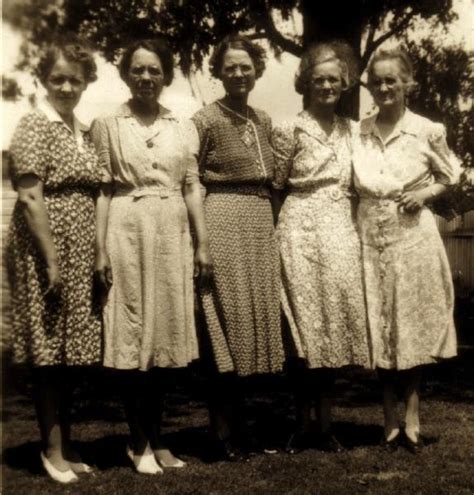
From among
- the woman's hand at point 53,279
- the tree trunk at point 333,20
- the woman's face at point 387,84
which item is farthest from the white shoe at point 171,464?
the tree trunk at point 333,20

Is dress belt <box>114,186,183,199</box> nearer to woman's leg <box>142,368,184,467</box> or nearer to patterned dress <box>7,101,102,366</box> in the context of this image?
patterned dress <box>7,101,102,366</box>

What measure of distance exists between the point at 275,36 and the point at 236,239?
5038mm

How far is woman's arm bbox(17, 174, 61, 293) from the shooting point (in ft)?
13.9

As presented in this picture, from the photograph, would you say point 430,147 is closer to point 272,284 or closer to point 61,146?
point 272,284

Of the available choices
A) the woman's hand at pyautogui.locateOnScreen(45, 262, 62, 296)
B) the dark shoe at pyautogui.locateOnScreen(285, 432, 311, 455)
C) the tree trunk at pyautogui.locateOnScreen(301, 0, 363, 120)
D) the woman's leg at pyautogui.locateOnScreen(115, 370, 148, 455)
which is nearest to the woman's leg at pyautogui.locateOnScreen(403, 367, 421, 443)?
the dark shoe at pyautogui.locateOnScreen(285, 432, 311, 455)

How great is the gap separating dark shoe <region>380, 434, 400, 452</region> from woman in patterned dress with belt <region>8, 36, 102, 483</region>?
189 centimetres

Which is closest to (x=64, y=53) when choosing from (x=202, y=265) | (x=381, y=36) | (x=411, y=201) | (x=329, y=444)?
(x=202, y=265)

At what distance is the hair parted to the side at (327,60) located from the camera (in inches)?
198

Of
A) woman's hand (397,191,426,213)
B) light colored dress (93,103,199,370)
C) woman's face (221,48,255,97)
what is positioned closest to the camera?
light colored dress (93,103,199,370)

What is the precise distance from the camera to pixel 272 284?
498cm

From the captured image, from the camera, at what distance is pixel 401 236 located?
5.10 metres

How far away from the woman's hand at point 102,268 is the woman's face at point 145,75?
3.03 feet

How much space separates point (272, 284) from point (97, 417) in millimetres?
2534

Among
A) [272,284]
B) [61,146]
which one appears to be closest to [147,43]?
[61,146]
